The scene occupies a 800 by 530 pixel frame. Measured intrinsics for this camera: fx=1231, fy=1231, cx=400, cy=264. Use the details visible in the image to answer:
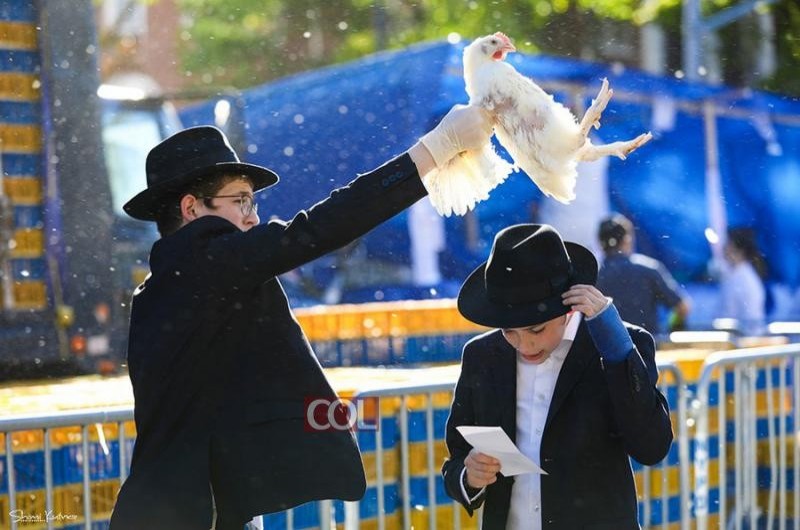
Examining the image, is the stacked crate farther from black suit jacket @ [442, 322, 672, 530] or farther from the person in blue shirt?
black suit jacket @ [442, 322, 672, 530]

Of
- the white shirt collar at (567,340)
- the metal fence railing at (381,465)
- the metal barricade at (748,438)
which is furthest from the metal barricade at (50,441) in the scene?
the metal barricade at (748,438)

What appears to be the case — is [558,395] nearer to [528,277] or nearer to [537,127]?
[528,277]

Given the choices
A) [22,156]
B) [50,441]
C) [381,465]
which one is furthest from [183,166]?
[22,156]

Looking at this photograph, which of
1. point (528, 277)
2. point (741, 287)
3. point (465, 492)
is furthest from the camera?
point (741, 287)

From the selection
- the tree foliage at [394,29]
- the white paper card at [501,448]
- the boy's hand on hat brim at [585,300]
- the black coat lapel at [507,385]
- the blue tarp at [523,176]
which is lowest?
the white paper card at [501,448]

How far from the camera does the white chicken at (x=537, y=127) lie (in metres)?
3.08

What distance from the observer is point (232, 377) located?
291 cm

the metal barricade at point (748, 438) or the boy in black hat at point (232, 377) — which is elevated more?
the boy in black hat at point (232, 377)

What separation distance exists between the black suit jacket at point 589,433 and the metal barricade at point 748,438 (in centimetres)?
254

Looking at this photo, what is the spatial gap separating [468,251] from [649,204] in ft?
7.90

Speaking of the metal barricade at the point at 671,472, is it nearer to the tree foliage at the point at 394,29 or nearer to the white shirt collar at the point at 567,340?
the white shirt collar at the point at 567,340

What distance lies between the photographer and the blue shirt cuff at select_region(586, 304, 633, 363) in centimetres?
304

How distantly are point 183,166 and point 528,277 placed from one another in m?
0.91

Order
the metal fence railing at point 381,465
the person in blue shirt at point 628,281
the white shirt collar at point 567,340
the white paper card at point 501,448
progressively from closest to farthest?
the white paper card at point 501,448 → the white shirt collar at point 567,340 → the metal fence railing at point 381,465 → the person in blue shirt at point 628,281
